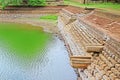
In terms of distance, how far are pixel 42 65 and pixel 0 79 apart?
11.7ft

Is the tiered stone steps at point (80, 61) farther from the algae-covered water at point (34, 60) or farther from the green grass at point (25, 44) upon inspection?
the green grass at point (25, 44)

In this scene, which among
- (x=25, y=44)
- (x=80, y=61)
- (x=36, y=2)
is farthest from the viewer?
(x=36, y=2)

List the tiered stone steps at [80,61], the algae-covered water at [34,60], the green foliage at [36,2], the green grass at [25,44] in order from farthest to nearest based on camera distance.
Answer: the green foliage at [36,2] < the green grass at [25,44] < the algae-covered water at [34,60] < the tiered stone steps at [80,61]

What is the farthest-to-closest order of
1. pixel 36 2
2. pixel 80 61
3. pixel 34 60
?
pixel 36 2, pixel 34 60, pixel 80 61

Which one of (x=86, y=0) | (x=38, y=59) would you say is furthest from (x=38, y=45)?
(x=86, y=0)

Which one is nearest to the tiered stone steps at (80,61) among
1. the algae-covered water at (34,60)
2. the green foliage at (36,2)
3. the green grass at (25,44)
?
the algae-covered water at (34,60)

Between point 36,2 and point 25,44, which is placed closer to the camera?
point 25,44

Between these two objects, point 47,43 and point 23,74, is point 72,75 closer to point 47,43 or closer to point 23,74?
point 23,74

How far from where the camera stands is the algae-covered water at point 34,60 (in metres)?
15.8

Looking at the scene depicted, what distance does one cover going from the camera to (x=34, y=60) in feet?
64.2

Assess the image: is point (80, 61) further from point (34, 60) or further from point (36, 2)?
point (36, 2)

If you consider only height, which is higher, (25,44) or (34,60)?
(34,60)

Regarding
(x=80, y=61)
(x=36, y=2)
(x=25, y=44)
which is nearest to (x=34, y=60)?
(x=80, y=61)

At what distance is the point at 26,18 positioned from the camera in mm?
51344
